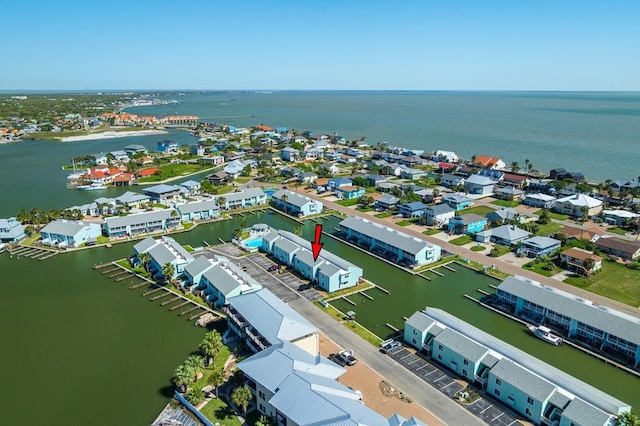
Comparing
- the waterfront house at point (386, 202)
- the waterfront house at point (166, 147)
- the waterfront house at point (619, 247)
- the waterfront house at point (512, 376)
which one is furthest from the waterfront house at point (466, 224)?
the waterfront house at point (166, 147)

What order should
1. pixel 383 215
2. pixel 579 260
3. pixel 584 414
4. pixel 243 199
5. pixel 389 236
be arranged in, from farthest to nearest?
1. pixel 243 199
2. pixel 383 215
3. pixel 389 236
4. pixel 579 260
5. pixel 584 414

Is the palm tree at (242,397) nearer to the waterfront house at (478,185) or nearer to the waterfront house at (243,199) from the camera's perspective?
the waterfront house at (243,199)

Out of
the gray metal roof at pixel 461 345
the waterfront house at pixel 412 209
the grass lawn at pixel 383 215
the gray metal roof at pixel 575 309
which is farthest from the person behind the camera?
the grass lawn at pixel 383 215

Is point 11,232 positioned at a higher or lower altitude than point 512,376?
lower

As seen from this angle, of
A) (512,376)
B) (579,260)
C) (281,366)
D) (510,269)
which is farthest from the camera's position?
(510,269)

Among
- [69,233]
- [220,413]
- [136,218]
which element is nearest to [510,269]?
[220,413]

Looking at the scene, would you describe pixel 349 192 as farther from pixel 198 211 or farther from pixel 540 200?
pixel 540 200

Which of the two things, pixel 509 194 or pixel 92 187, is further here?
pixel 92 187

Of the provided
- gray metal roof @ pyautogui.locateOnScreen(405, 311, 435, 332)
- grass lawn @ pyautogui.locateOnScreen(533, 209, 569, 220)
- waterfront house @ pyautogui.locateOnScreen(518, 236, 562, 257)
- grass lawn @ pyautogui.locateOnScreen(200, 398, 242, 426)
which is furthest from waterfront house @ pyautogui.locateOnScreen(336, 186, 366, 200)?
grass lawn @ pyautogui.locateOnScreen(200, 398, 242, 426)
